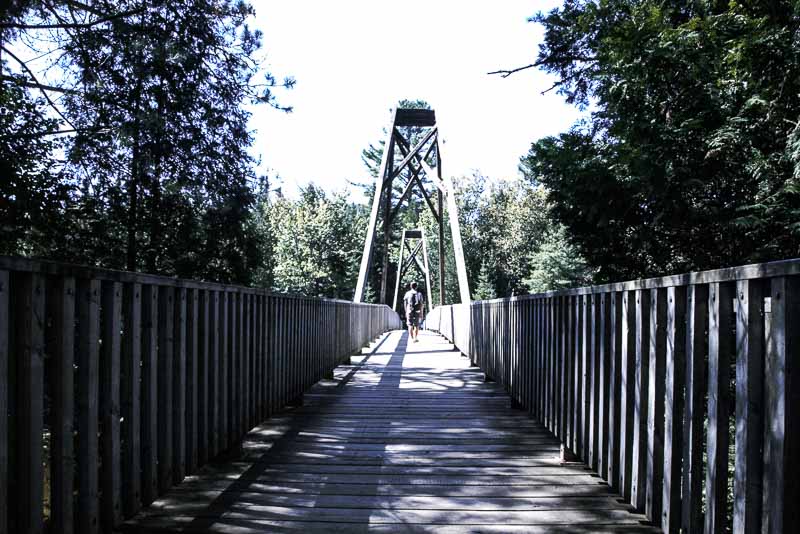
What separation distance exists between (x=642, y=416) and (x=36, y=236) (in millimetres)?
5676

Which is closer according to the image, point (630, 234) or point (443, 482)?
point (443, 482)

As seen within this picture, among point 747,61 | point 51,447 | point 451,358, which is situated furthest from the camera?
point 451,358

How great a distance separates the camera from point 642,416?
2156 mm

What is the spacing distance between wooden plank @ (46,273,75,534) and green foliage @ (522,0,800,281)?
5119 mm

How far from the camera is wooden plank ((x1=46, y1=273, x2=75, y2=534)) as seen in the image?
159 cm

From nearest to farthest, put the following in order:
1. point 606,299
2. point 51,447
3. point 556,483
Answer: point 51,447, point 606,299, point 556,483

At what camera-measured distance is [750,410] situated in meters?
1.45

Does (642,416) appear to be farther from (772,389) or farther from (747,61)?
(747,61)

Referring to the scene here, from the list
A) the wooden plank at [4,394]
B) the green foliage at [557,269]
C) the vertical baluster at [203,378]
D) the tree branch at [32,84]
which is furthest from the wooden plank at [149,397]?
the green foliage at [557,269]

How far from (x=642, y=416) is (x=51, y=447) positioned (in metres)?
1.85

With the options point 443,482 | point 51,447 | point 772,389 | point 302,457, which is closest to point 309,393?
point 302,457

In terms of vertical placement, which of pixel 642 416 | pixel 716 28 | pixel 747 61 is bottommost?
pixel 642 416

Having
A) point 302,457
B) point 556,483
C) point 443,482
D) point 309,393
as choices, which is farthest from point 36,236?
point 556,483

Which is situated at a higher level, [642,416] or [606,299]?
[606,299]
